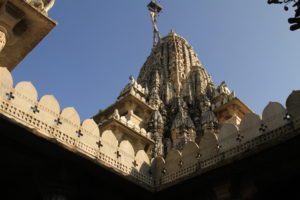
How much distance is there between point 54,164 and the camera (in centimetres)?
948

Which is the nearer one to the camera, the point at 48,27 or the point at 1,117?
the point at 1,117

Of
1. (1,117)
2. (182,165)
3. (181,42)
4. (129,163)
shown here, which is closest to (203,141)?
(182,165)

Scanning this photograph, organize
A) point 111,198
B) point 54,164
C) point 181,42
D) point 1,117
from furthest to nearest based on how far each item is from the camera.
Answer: point 181,42, point 111,198, point 54,164, point 1,117

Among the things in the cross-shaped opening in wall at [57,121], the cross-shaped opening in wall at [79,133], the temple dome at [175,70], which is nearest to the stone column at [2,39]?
the cross-shaped opening in wall at [57,121]

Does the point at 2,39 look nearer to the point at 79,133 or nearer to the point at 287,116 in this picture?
the point at 79,133

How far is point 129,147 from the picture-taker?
486 inches

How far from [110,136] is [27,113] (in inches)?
116

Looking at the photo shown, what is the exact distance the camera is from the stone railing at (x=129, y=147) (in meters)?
9.63

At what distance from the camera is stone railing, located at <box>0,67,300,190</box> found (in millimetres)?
9633

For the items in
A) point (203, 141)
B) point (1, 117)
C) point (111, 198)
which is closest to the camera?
point (1, 117)

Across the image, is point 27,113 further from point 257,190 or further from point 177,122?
point 177,122

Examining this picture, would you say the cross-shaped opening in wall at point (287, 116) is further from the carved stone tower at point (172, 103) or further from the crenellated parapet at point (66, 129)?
the carved stone tower at point (172, 103)

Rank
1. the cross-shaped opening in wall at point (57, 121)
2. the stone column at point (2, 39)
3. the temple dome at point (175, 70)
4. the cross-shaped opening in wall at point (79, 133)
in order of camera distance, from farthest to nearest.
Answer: the temple dome at point (175, 70)
the stone column at point (2, 39)
the cross-shaped opening in wall at point (79, 133)
the cross-shaped opening in wall at point (57, 121)

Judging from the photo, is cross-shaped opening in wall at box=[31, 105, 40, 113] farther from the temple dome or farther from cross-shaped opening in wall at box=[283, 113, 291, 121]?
the temple dome
